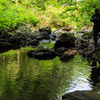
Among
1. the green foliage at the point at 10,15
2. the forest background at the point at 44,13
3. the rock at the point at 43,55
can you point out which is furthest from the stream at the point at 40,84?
the green foliage at the point at 10,15

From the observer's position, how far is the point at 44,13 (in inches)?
1454

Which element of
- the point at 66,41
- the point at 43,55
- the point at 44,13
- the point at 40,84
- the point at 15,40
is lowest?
the point at 40,84

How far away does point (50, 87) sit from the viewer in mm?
4223

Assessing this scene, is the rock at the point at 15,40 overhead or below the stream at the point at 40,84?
overhead

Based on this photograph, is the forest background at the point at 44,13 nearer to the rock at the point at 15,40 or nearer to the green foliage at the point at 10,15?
the green foliage at the point at 10,15

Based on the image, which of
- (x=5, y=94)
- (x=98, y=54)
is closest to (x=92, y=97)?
(x=5, y=94)

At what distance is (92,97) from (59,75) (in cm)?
258

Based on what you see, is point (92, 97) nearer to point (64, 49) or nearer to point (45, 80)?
point (45, 80)

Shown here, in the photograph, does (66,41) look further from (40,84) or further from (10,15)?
(10,15)

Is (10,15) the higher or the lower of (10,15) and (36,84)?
the higher

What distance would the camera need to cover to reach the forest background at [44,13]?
9898 millimetres

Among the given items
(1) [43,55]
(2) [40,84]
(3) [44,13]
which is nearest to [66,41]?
(1) [43,55]

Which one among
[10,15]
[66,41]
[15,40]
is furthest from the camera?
[10,15]

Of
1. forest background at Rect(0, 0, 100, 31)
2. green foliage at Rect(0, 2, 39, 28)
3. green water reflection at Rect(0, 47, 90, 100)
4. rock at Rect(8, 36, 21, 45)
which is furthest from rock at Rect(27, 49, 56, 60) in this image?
rock at Rect(8, 36, 21, 45)
